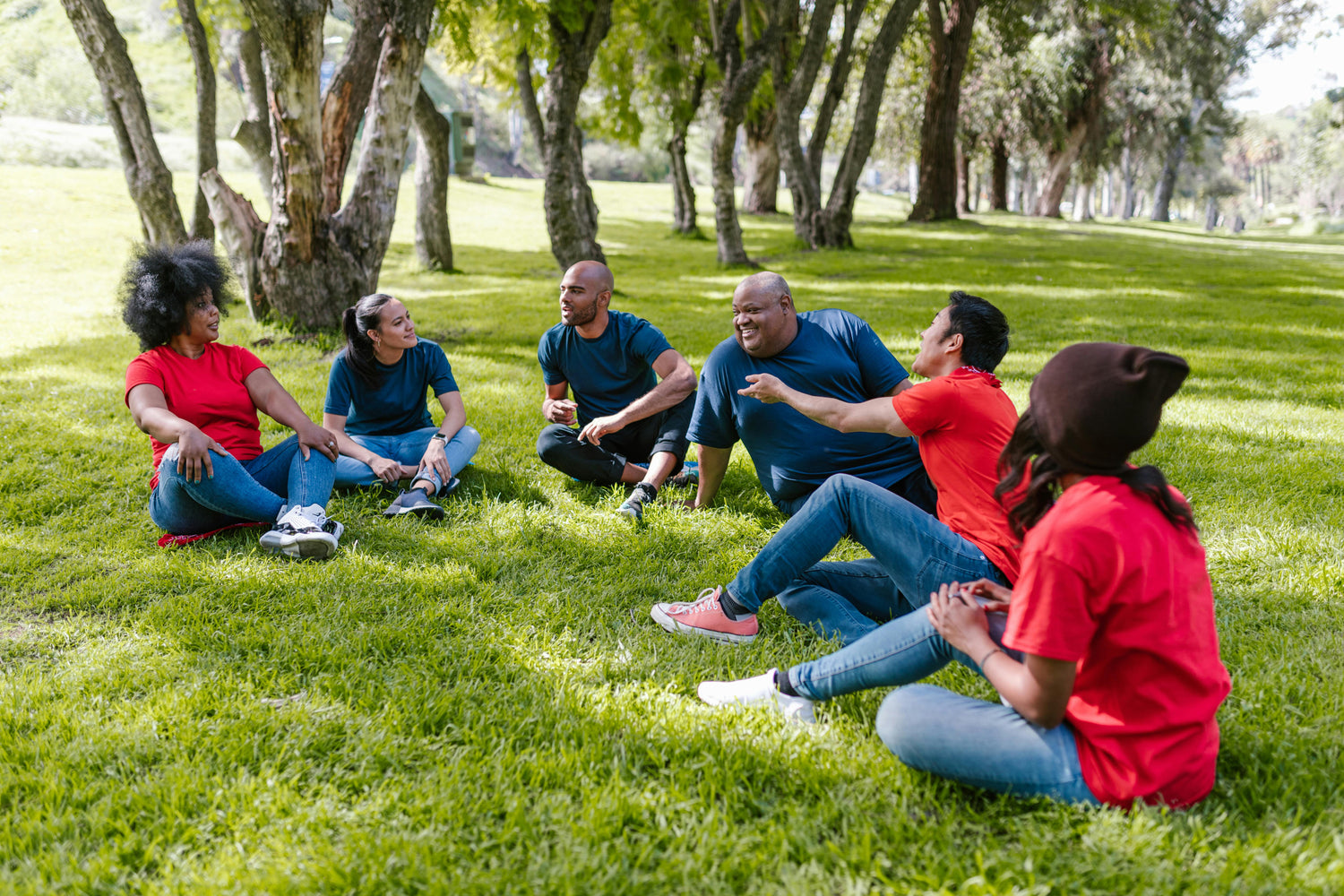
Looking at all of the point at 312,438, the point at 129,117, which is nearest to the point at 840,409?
the point at 312,438

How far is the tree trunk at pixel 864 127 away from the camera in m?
15.7

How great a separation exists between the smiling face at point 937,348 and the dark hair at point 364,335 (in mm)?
3110

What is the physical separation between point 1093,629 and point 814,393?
87.1 inches

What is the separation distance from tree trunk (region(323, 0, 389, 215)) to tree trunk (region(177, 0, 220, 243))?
6.63ft

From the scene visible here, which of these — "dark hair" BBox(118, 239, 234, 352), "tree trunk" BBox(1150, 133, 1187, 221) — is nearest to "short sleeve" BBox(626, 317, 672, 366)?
"dark hair" BBox(118, 239, 234, 352)

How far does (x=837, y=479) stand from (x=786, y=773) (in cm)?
105

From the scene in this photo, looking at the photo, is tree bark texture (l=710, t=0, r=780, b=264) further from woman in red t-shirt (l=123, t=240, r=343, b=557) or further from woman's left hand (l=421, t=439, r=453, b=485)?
woman in red t-shirt (l=123, t=240, r=343, b=557)

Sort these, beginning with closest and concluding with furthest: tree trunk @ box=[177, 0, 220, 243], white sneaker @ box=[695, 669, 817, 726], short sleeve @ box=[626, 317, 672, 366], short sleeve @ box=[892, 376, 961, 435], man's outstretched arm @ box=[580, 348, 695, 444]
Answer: white sneaker @ box=[695, 669, 817, 726], short sleeve @ box=[892, 376, 961, 435], man's outstretched arm @ box=[580, 348, 695, 444], short sleeve @ box=[626, 317, 672, 366], tree trunk @ box=[177, 0, 220, 243]

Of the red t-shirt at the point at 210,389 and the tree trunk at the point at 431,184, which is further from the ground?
the tree trunk at the point at 431,184

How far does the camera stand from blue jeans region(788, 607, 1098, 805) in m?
2.30

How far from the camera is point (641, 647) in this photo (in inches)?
136

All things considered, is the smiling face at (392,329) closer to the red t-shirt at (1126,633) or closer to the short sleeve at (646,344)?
the short sleeve at (646,344)

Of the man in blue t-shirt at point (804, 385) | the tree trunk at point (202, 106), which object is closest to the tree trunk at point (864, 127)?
the tree trunk at point (202, 106)

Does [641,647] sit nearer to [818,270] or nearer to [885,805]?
[885,805]
